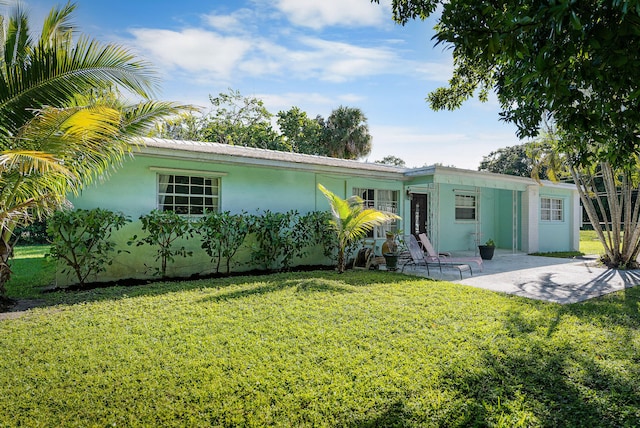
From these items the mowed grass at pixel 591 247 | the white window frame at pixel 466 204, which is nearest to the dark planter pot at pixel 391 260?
the white window frame at pixel 466 204

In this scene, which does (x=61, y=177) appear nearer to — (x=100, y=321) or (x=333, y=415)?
(x=100, y=321)

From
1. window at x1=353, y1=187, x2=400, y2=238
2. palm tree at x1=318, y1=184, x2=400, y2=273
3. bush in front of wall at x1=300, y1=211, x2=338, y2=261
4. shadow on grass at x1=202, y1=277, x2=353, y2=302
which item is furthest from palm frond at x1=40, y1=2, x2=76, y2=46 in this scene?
window at x1=353, y1=187, x2=400, y2=238

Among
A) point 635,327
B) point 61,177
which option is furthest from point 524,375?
point 61,177

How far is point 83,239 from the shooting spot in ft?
27.2

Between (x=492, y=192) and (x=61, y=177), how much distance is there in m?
18.4

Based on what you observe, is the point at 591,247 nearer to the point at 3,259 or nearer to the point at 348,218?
the point at 348,218

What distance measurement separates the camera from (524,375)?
13.0ft

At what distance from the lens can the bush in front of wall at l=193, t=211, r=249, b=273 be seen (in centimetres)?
950

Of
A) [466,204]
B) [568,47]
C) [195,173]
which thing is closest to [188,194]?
[195,173]

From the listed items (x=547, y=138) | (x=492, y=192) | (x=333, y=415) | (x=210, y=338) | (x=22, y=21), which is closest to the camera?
(x=333, y=415)

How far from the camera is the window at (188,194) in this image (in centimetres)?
977

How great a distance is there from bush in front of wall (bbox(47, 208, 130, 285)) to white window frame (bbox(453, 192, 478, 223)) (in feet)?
45.3

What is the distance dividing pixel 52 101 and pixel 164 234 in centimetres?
408

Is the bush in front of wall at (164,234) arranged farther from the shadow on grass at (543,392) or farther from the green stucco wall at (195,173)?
the shadow on grass at (543,392)
